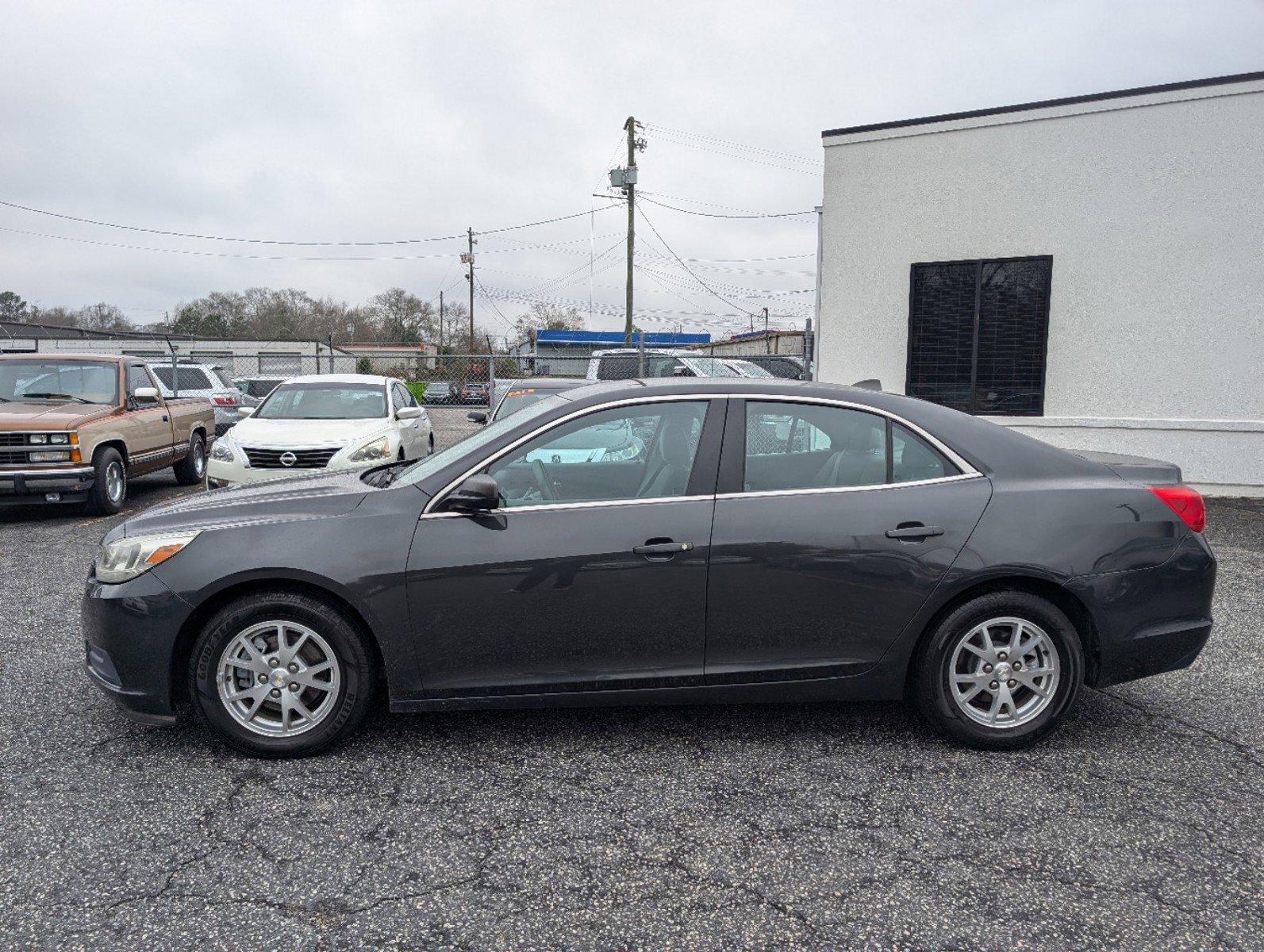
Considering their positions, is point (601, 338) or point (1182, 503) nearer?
point (1182, 503)

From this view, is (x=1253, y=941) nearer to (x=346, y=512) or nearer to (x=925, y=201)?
(x=346, y=512)

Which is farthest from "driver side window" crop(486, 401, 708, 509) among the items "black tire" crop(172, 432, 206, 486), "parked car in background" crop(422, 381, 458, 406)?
"parked car in background" crop(422, 381, 458, 406)

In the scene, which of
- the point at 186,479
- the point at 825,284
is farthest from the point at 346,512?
the point at 186,479

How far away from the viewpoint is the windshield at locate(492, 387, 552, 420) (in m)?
8.91

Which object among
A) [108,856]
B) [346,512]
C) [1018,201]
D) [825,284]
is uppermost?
[1018,201]

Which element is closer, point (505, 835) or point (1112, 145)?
point (505, 835)

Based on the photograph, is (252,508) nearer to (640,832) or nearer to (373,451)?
(640,832)

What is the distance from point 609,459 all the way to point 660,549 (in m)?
0.54

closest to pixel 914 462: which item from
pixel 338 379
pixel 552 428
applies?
pixel 552 428

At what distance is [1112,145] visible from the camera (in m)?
10.1

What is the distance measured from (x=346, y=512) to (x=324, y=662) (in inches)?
23.8

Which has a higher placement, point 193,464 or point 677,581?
point 677,581

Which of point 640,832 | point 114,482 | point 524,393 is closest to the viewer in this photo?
point 640,832

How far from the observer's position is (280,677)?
11.4 feet
